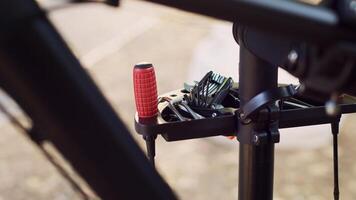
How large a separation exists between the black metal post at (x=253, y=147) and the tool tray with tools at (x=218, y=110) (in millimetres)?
17

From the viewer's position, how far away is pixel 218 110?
0.76 meters

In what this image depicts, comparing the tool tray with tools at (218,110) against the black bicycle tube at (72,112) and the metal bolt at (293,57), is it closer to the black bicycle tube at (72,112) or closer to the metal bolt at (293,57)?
the metal bolt at (293,57)

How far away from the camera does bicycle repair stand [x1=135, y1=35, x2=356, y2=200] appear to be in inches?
26.4

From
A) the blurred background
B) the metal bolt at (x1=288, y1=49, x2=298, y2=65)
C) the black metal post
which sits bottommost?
the blurred background

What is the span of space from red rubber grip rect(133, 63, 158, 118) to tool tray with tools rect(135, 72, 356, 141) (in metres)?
0.01

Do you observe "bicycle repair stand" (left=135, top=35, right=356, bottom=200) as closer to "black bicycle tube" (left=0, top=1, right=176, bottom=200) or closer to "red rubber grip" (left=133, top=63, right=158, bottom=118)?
"red rubber grip" (left=133, top=63, right=158, bottom=118)

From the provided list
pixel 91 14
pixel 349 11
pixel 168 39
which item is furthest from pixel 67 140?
pixel 91 14

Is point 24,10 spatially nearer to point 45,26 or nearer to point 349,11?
point 45,26

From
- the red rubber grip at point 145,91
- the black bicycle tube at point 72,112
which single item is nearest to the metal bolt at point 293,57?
the black bicycle tube at point 72,112

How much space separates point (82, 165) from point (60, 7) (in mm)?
86

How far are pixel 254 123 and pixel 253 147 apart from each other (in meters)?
0.03

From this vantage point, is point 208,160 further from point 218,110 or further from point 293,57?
point 293,57

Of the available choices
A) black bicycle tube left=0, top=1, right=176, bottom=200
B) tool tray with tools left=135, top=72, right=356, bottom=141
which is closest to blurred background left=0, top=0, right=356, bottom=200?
tool tray with tools left=135, top=72, right=356, bottom=141

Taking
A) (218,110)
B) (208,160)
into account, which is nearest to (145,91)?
(218,110)
